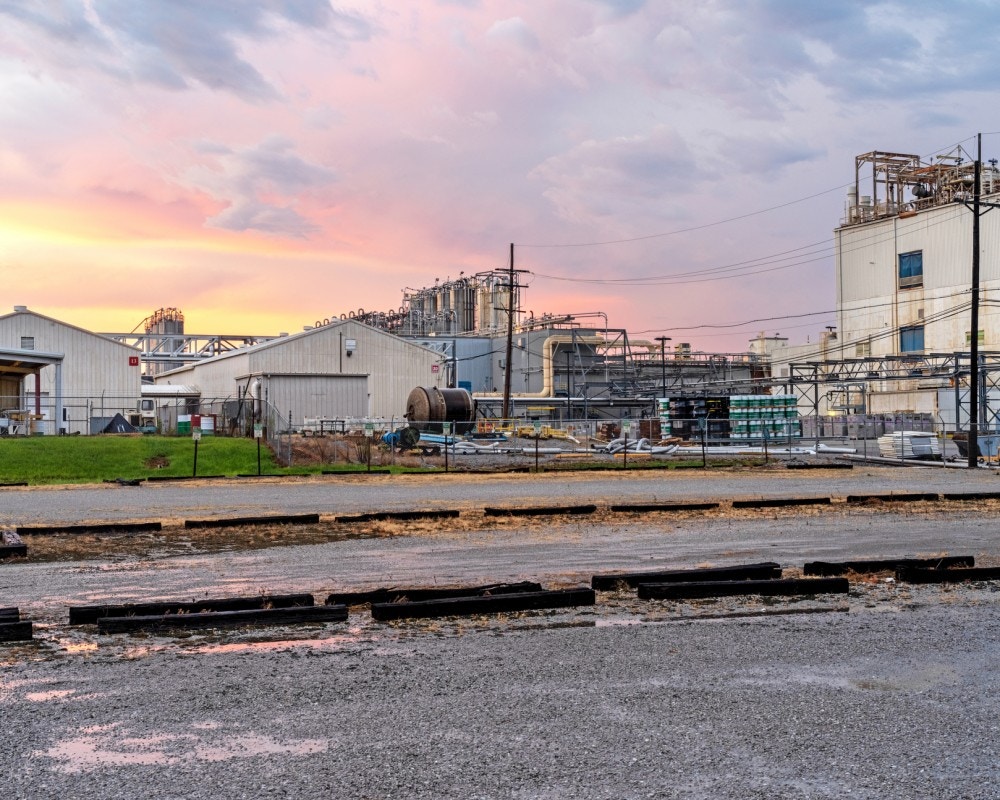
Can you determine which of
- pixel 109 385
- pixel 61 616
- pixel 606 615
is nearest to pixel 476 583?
pixel 606 615

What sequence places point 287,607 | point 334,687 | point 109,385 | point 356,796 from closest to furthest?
1. point 356,796
2. point 334,687
3. point 287,607
4. point 109,385

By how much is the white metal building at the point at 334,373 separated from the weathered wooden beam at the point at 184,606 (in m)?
44.2

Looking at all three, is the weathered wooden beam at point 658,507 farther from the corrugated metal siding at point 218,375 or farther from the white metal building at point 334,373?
the corrugated metal siding at point 218,375

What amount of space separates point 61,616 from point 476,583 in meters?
4.30

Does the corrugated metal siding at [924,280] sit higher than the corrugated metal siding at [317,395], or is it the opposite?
the corrugated metal siding at [924,280]

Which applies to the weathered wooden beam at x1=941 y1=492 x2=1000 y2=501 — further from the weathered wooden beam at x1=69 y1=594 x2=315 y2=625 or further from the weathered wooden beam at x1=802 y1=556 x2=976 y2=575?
the weathered wooden beam at x1=69 y1=594 x2=315 y2=625

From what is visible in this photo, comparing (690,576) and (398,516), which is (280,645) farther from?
(398,516)

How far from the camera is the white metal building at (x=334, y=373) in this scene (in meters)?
54.7

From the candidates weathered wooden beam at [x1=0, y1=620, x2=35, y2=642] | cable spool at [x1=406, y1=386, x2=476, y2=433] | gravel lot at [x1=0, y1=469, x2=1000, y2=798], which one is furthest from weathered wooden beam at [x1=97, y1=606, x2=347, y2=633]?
cable spool at [x1=406, y1=386, x2=476, y2=433]

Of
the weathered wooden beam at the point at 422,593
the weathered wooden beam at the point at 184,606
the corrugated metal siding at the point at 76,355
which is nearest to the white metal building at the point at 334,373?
the corrugated metal siding at the point at 76,355

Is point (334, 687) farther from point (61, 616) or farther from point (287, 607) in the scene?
point (61, 616)

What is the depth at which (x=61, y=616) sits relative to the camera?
9961mm

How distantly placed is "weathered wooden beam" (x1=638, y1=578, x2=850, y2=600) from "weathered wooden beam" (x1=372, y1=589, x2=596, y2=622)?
79 centimetres

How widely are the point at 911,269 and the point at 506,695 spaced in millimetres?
69976
